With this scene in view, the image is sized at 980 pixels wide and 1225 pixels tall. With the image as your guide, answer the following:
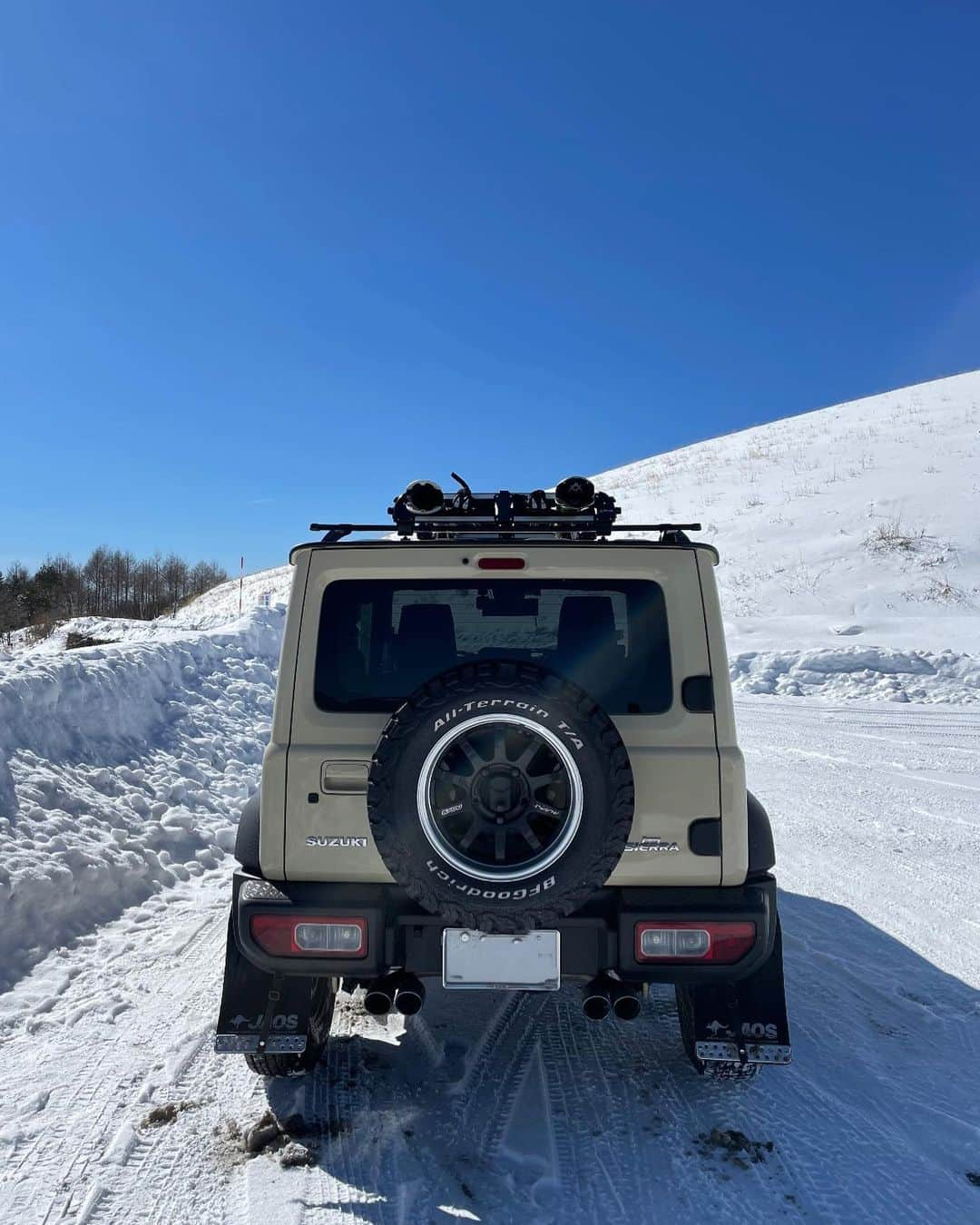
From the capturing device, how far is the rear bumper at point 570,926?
2869mm

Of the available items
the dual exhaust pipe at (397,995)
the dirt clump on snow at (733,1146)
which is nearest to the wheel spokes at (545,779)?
the dual exhaust pipe at (397,995)

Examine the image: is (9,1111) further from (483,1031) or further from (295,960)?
(483,1031)

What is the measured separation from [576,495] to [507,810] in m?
1.74

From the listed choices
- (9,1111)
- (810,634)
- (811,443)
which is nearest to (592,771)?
(9,1111)

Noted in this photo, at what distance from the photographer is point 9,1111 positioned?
3129mm

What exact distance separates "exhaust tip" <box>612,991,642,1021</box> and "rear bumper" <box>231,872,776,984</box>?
101 mm

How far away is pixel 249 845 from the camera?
10.5 ft

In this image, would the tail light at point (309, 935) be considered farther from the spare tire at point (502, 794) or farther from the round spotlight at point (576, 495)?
the round spotlight at point (576, 495)

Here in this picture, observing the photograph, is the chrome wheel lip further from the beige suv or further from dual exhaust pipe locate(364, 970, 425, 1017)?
dual exhaust pipe locate(364, 970, 425, 1017)

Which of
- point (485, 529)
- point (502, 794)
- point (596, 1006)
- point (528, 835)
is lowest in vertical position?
point (596, 1006)

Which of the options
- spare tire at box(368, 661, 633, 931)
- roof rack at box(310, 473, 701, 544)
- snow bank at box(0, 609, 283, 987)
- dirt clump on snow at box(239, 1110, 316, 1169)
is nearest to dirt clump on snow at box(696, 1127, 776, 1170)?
spare tire at box(368, 661, 633, 931)

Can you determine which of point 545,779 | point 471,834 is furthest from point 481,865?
point 545,779

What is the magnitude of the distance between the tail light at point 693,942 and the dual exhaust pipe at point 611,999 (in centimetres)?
17

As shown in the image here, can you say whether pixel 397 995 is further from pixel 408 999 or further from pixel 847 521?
pixel 847 521
